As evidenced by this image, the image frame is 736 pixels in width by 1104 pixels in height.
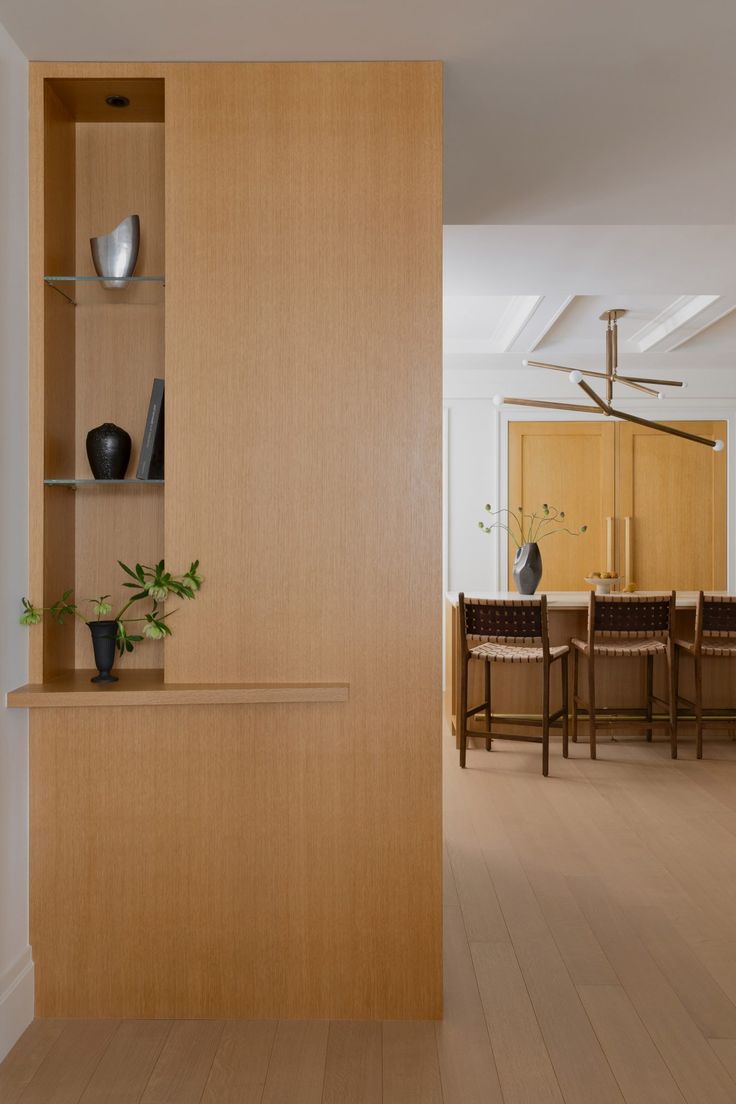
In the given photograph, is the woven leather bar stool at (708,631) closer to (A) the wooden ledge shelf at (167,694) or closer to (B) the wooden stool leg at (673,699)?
(B) the wooden stool leg at (673,699)

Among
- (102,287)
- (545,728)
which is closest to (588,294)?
(545,728)

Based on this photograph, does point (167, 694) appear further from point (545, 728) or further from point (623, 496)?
point (623, 496)

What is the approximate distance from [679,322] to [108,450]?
4.72 m

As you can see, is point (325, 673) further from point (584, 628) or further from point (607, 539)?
point (607, 539)

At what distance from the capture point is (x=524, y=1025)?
7.88 ft

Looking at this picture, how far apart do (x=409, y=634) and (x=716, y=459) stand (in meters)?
6.16

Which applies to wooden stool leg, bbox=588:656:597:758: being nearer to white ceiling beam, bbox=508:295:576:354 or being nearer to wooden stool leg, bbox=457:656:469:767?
wooden stool leg, bbox=457:656:469:767

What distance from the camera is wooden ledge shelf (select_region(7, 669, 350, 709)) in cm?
231

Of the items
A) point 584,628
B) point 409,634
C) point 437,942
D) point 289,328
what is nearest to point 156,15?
point 289,328

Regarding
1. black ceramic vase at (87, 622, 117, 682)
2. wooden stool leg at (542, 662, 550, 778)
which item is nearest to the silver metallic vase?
black ceramic vase at (87, 622, 117, 682)

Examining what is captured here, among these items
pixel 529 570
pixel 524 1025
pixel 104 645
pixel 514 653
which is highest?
pixel 529 570

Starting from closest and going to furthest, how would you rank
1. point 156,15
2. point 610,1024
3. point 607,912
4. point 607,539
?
point 156,15, point 610,1024, point 607,912, point 607,539

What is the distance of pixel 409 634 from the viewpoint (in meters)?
2.45

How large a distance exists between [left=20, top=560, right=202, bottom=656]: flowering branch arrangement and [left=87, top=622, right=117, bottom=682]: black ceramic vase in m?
0.03
